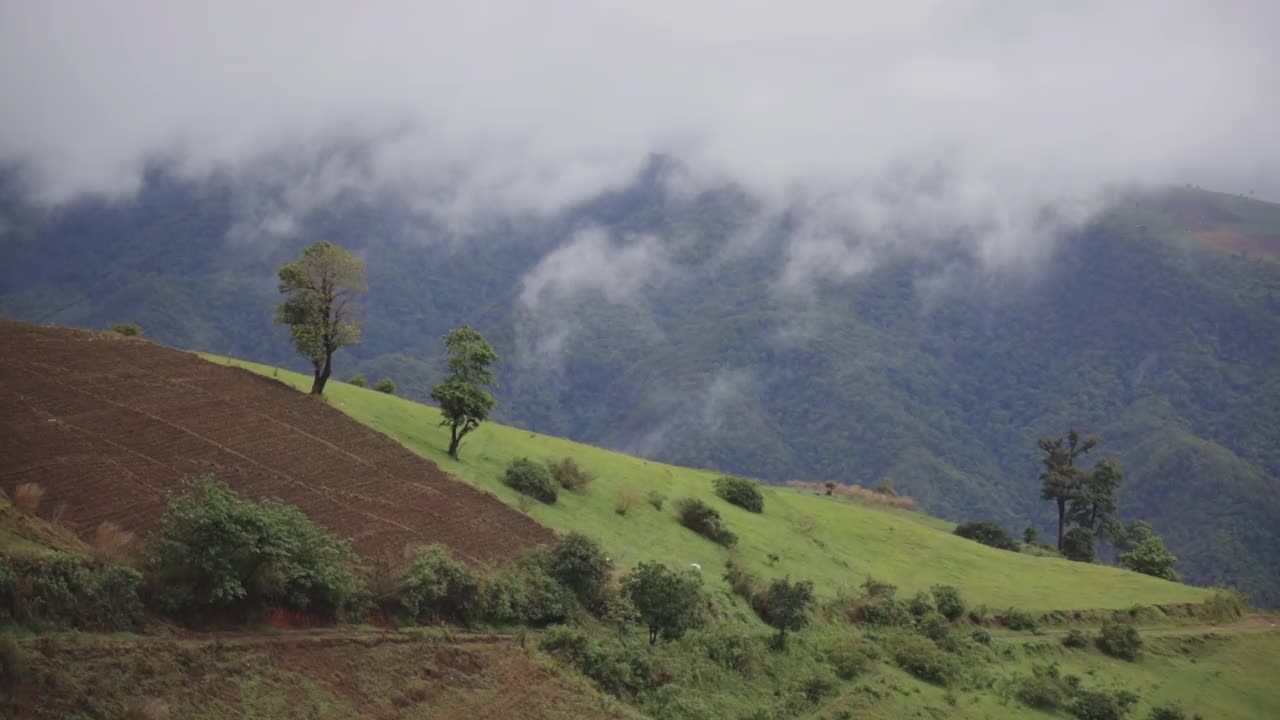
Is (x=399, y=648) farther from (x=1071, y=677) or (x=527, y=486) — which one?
(x=1071, y=677)

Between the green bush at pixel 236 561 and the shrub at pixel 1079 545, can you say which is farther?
the shrub at pixel 1079 545

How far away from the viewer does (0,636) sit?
19219 millimetres

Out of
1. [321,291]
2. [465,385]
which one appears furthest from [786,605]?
[321,291]

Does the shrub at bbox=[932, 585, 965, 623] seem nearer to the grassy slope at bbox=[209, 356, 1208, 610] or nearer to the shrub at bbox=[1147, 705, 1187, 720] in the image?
the grassy slope at bbox=[209, 356, 1208, 610]

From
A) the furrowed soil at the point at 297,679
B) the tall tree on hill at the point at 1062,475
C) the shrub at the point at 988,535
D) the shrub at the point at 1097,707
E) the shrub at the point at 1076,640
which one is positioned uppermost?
the tall tree on hill at the point at 1062,475

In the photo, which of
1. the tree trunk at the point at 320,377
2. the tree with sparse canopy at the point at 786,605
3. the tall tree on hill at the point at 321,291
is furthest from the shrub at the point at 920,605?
the tree trunk at the point at 320,377

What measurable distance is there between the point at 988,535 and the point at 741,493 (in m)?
41.1

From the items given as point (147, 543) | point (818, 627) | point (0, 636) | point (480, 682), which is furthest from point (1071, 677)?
point (0, 636)

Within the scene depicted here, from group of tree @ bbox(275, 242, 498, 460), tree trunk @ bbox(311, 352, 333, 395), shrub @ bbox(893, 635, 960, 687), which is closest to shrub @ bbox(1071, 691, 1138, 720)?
shrub @ bbox(893, 635, 960, 687)

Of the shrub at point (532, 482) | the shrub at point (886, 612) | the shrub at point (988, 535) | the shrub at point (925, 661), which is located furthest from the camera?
the shrub at point (988, 535)

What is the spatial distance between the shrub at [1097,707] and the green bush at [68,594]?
40688 millimetres

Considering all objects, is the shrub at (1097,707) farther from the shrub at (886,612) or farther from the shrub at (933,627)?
the shrub at (886,612)

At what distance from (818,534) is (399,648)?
36203mm

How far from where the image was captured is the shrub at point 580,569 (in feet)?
113
